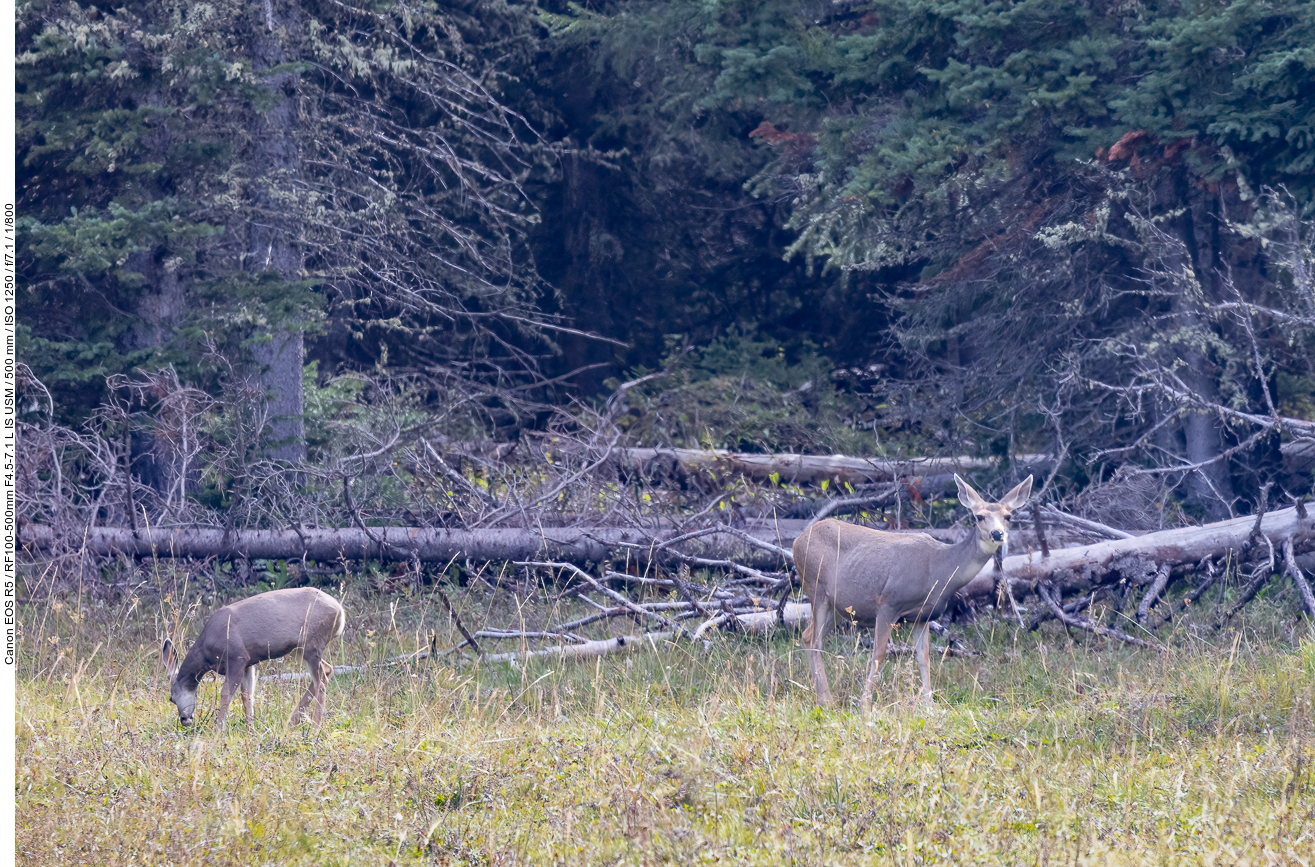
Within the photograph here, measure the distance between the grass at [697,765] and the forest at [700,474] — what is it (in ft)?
0.11

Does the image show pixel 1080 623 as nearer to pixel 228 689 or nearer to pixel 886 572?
pixel 886 572

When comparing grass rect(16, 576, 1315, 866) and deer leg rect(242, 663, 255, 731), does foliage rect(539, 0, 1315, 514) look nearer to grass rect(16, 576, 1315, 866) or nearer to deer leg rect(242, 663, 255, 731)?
grass rect(16, 576, 1315, 866)

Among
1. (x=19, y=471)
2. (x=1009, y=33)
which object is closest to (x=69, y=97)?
(x=19, y=471)

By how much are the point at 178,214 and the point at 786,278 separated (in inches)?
439

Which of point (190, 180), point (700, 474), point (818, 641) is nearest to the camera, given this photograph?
point (818, 641)

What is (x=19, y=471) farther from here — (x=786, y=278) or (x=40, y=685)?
(x=786, y=278)

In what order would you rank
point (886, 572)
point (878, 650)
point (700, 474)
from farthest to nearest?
point (700, 474) < point (886, 572) < point (878, 650)

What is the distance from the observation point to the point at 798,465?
14.1 meters

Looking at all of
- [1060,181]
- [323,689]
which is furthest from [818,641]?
[1060,181]

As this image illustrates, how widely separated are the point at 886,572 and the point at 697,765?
235cm

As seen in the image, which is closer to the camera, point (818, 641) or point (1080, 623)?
point (818, 641)

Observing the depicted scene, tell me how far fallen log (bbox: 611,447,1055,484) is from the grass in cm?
518

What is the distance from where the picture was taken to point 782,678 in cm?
712

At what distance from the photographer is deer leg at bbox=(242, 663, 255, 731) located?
6.20m
